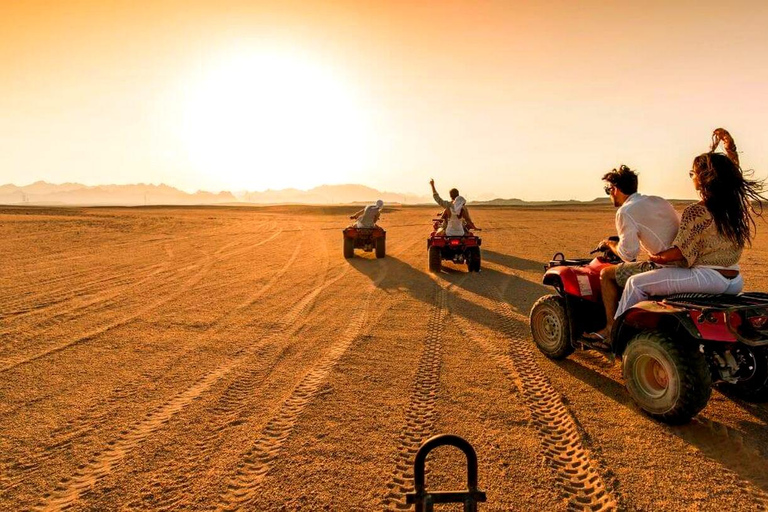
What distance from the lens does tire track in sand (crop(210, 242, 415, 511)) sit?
9.33ft

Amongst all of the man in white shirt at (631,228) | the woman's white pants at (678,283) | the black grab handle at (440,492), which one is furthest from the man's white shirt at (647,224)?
the black grab handle at (440,492)

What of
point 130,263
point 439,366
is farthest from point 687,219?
point 130,263

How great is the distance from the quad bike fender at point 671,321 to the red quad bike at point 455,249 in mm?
6659

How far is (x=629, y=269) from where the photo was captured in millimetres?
4293

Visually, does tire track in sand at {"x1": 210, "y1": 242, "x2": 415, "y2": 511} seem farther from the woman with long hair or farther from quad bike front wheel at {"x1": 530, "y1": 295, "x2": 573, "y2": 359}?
the woman with long hair

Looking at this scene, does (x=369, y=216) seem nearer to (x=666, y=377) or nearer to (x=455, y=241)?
(x=455, y=241)

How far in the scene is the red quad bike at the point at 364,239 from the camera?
13.0 meters

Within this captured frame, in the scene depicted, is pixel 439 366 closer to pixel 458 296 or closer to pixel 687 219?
pixel 687 219

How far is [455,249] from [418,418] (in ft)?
24.1

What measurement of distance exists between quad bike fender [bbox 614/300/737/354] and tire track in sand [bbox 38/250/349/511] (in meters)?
3.72

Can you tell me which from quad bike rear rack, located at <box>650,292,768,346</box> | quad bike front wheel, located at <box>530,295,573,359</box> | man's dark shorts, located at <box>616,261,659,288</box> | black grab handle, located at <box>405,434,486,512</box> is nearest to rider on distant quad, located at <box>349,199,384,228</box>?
quad bike front wheel, located at <box>530,295,573,359</box>

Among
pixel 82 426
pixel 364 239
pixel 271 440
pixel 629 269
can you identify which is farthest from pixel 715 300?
pixel 364 239

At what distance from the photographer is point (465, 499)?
2076 mm

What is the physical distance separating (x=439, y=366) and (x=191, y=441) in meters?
2.50
